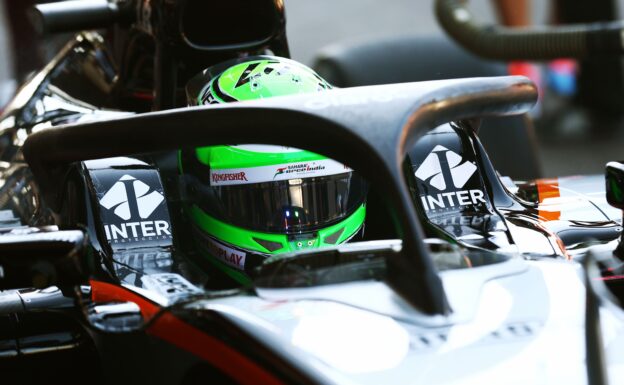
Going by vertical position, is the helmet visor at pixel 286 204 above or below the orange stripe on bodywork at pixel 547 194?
above

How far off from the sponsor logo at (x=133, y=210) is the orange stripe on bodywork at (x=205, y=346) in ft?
1.14

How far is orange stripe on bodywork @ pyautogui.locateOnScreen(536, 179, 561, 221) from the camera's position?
9.03ft

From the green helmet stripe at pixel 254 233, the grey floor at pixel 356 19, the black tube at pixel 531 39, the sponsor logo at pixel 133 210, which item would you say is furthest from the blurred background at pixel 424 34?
the green helmet stripe at pixel 254 233

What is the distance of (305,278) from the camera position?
194 cm

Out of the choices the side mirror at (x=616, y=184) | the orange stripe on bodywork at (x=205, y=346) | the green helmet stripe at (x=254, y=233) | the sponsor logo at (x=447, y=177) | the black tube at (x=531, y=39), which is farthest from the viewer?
the black tube at (x=531, y=39)

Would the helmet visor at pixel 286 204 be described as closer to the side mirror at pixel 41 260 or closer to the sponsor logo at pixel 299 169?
the sponsor logo at pixel 299 169

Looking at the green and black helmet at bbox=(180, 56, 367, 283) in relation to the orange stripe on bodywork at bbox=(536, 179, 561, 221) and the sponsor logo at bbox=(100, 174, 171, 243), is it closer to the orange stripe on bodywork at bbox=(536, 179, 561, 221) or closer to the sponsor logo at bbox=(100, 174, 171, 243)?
the sponsor logo at bbox=(100, 174, 171, 243)

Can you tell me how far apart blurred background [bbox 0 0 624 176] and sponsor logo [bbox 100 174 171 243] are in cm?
207

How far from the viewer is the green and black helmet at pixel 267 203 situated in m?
2.45

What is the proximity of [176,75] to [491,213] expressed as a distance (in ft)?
3.24

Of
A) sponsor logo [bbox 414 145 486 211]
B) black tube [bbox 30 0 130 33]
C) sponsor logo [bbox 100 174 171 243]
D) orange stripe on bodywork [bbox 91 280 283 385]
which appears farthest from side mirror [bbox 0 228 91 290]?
black tube [bbox 30 0 130 33]

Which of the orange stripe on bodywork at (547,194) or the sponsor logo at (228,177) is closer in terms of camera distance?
the sponsor logo at (228,177)

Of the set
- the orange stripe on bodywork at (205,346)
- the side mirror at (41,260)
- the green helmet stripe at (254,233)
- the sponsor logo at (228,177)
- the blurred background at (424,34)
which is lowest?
the blurred background at (424,34)

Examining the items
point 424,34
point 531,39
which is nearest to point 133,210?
point 531,39
